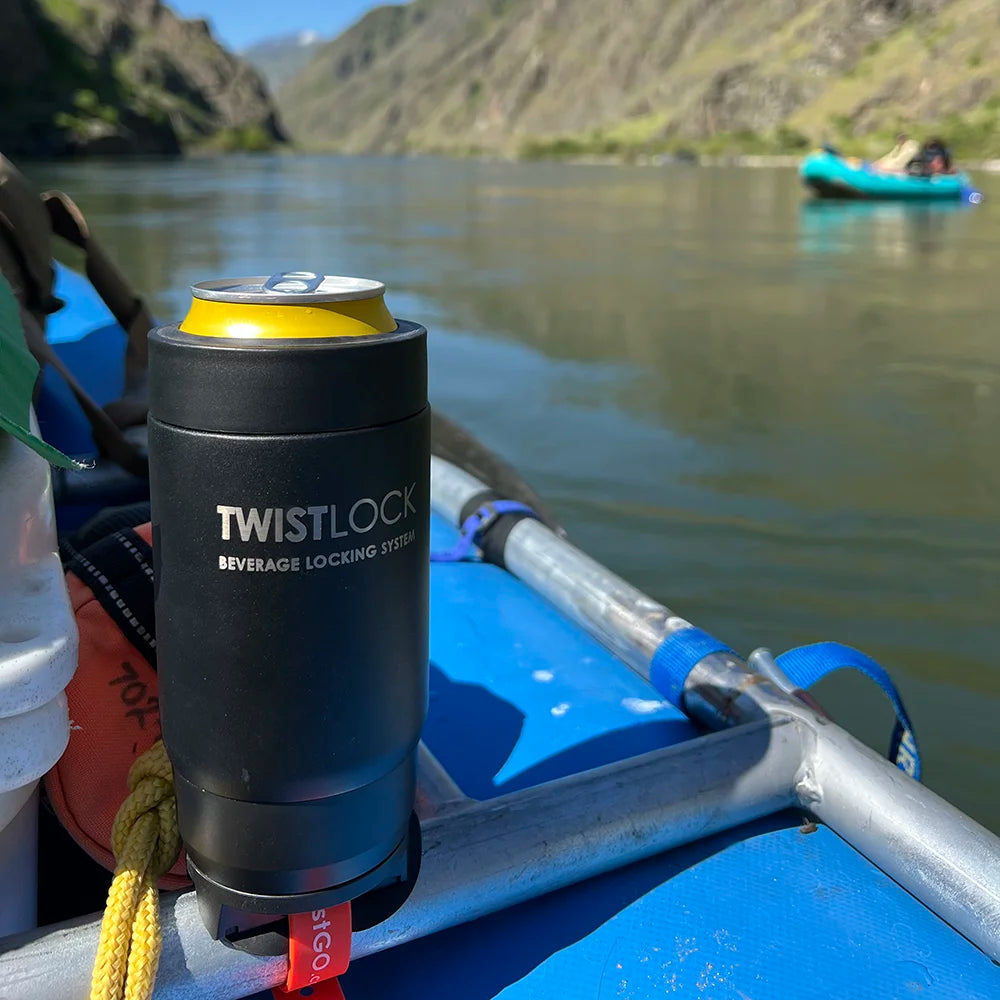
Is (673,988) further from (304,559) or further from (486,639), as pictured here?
(486,639)

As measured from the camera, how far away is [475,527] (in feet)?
7.57

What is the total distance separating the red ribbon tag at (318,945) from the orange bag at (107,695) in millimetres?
159

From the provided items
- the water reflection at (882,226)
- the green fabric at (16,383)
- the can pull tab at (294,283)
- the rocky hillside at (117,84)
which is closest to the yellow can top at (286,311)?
the can pull tab at (294,283)

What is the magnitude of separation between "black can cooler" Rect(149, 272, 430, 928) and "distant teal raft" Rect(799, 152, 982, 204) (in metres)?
21.1

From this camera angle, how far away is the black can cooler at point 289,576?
0.79m

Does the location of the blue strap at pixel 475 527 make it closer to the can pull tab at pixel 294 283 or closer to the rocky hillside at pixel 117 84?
the can pull tab at pixel 294 283

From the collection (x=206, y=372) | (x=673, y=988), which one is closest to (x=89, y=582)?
(x=206, y=372)

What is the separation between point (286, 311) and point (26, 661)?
0.37 m

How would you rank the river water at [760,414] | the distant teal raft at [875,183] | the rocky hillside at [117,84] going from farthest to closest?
the rocky hillside at [117,84] < the distant teal raft at [875,183] < the river water at [760,414]

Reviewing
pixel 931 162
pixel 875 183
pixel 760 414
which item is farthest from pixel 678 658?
pixel 931 162

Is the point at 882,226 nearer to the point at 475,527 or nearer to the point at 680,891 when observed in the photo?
the point at 475,527

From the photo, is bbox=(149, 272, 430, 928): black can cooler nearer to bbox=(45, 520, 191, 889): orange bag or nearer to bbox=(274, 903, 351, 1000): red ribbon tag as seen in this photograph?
bbox=(274, 903, 351, 1000): red ribbon tag

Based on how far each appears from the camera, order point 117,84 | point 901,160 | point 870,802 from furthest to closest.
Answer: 1. point 117,84
2. point 901,160
3. point 870,802

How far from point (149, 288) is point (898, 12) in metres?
91.1
